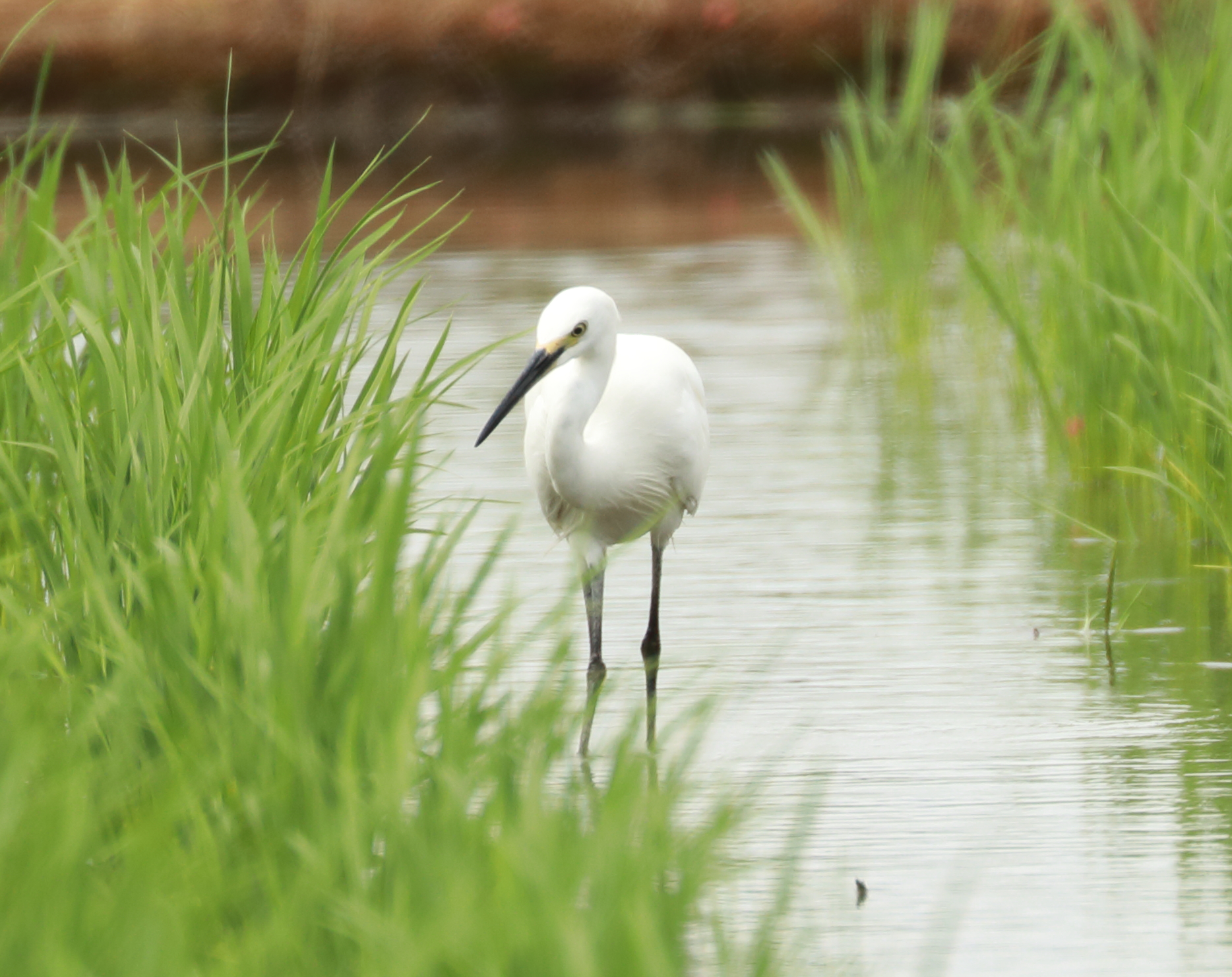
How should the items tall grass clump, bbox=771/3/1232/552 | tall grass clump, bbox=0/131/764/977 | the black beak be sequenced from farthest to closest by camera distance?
tall grass clump, bbox=771/3/1232/552 → the black beak → tall grass clump, bbox=0/131/764/977

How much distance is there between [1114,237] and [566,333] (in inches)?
60.7

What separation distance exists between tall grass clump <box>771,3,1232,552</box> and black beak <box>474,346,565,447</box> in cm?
114

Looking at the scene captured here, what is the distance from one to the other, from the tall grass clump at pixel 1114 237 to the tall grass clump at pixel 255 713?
5.49 feet

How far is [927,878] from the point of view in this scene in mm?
3375

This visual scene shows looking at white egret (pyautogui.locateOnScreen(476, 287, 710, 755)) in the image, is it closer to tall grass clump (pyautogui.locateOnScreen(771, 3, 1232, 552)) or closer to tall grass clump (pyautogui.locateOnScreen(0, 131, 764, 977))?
tall grass clump (pyautogui.locateOnScreen(0, 131, 764, 977))

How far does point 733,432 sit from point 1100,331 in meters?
1.64

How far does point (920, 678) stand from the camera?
442 cm

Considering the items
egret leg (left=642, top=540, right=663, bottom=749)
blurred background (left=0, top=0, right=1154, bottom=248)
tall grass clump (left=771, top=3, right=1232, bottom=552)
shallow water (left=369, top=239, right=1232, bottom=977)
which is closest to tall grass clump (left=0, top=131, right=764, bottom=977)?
shallow water (left=369, top=239, right=1232, bottom=977)

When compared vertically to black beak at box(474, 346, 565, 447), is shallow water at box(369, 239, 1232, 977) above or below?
below

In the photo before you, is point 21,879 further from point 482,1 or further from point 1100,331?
point 482,1

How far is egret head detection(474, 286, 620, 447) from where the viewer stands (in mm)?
4398

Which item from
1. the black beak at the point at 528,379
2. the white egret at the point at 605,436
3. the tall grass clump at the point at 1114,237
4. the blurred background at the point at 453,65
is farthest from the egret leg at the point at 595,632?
the blurred background at the point at 453,65

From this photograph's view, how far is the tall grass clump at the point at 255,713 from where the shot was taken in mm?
2297

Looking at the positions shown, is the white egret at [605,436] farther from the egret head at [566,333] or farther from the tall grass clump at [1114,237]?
the tall grass clump at [1114,237]
